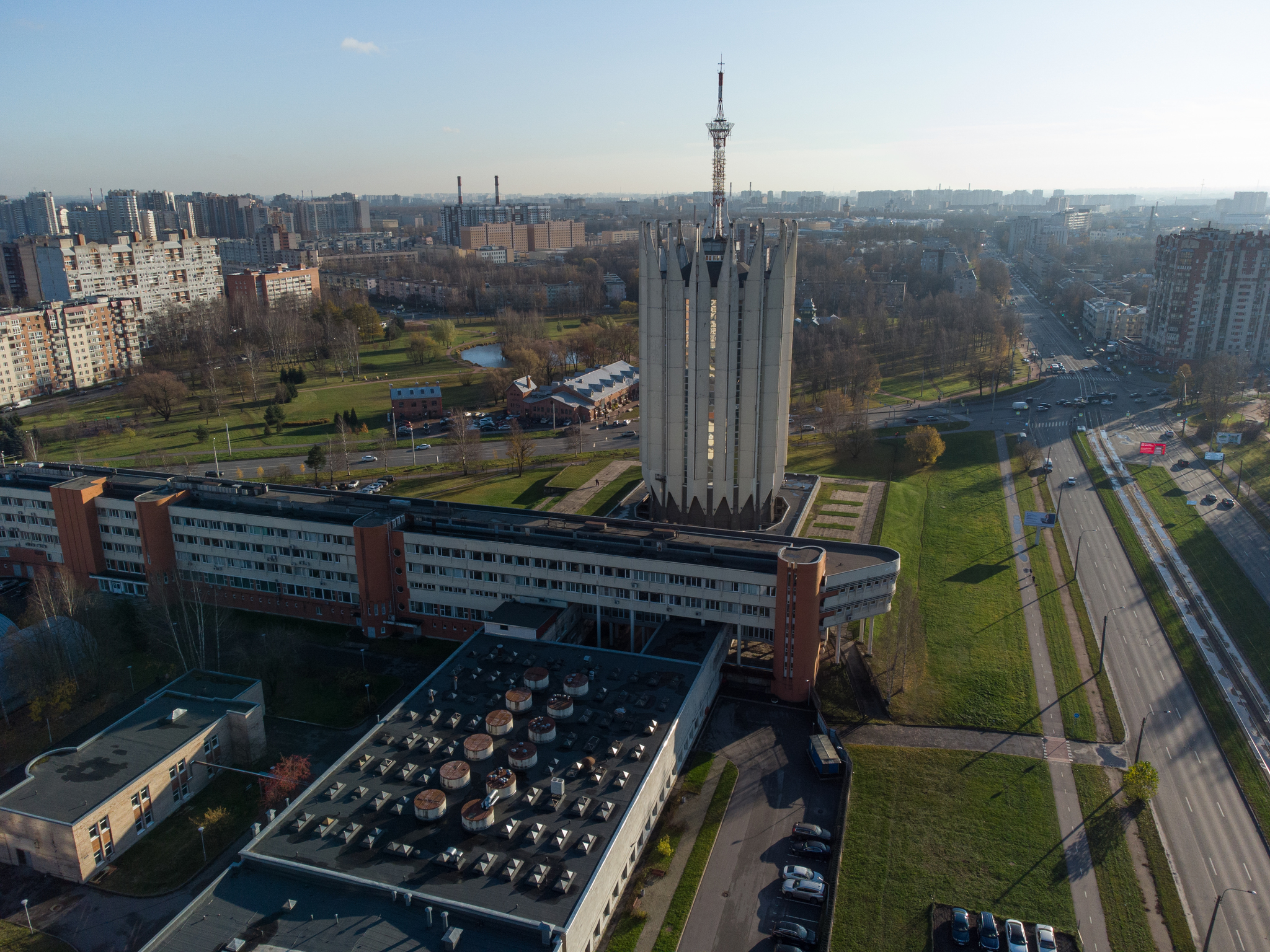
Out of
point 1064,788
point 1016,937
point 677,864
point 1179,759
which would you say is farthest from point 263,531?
point 1179,759

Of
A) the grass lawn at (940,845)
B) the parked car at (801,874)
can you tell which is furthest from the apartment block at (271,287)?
the parked car at (801,874)

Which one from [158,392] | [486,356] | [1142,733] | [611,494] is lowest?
[1142,733]

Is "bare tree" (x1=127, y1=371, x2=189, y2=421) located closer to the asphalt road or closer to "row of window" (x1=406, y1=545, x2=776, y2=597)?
"row of window" (x1=406, y1=545, x2=776, y2=597)

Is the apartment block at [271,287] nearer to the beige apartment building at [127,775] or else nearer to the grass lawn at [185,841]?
the beige apartment building at [127,775]

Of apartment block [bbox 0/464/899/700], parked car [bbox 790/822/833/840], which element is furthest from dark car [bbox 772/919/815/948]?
apartment block [bbox 0/464/899/700]

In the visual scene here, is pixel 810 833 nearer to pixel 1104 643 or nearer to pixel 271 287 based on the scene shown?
pixel 1104 643

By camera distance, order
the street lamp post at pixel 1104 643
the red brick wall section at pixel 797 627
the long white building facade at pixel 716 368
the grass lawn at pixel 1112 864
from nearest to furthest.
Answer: the grass lawn at pixel 1112 864 < the red brick wall section at pixel 797 627 < the street lamp post at pixel 1104 643 < the long white building facade at pixel 716 368

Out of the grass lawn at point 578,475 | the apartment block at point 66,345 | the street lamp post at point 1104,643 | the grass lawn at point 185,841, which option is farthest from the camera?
the apartment block at point 66,345
